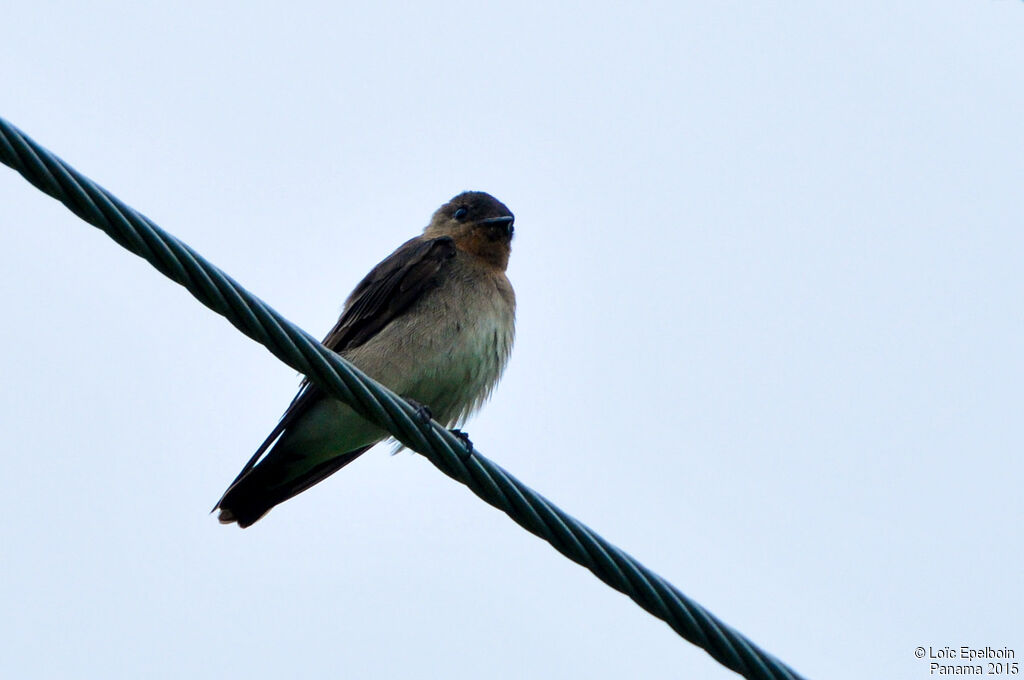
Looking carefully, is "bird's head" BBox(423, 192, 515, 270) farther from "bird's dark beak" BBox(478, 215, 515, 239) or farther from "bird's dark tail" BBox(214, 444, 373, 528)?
"bird's dark tail" BBox(214, 444, 373, 528)

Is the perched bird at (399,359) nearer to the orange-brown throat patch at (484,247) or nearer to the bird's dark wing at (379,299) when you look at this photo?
the bird's dark wing at (379,299)

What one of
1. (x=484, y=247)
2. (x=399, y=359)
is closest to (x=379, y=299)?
(x=399, y=359)

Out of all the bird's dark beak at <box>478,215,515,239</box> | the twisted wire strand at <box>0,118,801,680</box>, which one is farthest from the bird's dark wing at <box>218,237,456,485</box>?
the twisted wire strand at <box>0,118,801,680</box>

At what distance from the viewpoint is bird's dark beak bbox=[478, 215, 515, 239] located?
9.04 m

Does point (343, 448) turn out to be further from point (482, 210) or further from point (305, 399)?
point (482, 210)

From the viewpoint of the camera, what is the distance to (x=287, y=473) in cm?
786

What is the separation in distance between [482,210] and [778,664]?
5590 millimetres

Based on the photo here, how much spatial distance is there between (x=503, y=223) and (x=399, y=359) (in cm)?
184

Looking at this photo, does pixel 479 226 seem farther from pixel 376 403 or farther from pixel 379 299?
pixel 376 403

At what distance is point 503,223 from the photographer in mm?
A: 9102

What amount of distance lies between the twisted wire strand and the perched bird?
107 inches

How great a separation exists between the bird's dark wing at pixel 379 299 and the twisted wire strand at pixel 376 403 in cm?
285

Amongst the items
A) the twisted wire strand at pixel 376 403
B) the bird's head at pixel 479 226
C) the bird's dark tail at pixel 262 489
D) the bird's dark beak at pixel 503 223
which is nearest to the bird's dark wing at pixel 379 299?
the bird's dark tail at pixel 262 489

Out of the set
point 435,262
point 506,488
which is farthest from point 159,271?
point 435,262
